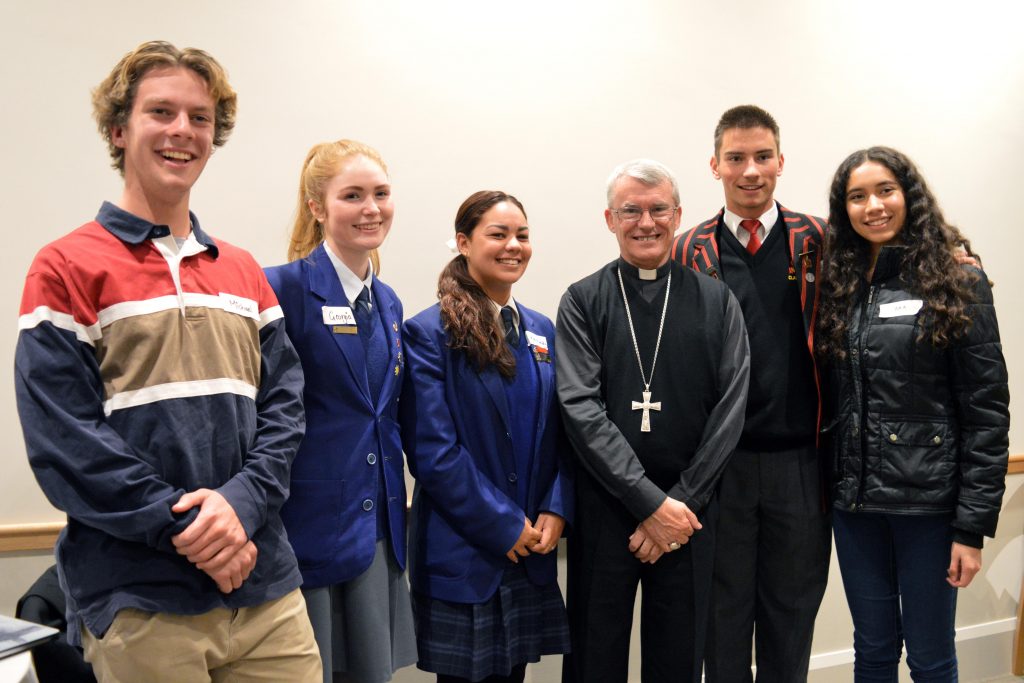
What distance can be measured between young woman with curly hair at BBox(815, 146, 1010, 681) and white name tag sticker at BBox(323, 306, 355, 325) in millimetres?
1446

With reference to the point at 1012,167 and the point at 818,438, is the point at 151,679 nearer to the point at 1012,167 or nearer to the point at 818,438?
the point at 818,438

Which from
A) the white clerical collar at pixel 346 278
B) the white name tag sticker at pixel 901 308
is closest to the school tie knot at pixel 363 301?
the white clerical collar at pixel 346 278

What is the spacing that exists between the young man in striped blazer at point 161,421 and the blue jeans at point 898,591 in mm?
1673

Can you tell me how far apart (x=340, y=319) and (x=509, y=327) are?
536 mm

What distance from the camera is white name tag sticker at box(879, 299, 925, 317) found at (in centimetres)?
236

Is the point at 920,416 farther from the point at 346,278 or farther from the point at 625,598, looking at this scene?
the point at 346,278

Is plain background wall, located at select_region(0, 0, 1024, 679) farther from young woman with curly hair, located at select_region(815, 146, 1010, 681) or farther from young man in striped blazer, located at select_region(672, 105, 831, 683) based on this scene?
young woman with curly hair, located at select_region(815, 146, 1010, 681)

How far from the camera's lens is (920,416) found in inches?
92.4

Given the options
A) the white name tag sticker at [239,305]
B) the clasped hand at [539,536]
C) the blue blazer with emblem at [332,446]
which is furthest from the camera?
→ the clasped hand at [539,536]

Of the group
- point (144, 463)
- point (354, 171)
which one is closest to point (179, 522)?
point (144, 463)

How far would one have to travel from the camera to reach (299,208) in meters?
2.25

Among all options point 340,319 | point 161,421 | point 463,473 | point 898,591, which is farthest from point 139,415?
point 898,591

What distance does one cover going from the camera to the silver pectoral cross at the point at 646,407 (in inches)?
91.3

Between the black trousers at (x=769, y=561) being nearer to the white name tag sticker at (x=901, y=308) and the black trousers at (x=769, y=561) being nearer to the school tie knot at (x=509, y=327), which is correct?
the white name tag sticker at (x=901, y=308)
